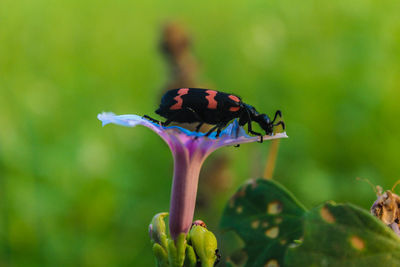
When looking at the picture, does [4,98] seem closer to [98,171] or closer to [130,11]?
[98,171]

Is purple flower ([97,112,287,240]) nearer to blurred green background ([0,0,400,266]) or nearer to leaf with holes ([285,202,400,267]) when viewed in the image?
leaf with holes ([285,202,400,267])

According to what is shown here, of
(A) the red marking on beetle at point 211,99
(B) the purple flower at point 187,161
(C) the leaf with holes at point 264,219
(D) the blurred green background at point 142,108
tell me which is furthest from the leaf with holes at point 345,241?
(D) the blurred green background at point 142,108

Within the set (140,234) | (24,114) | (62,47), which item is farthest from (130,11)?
(140,234)

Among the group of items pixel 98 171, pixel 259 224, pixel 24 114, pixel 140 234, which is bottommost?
pixel 140 234

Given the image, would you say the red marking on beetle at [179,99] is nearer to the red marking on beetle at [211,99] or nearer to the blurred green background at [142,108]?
the red marking on beetle at [211,99]

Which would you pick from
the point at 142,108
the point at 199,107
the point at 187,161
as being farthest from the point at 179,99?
the point at 142,108

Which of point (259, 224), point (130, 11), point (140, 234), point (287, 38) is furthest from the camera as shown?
point (130, 11)

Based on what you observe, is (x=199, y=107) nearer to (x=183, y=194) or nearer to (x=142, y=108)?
(x=183, y=194)
